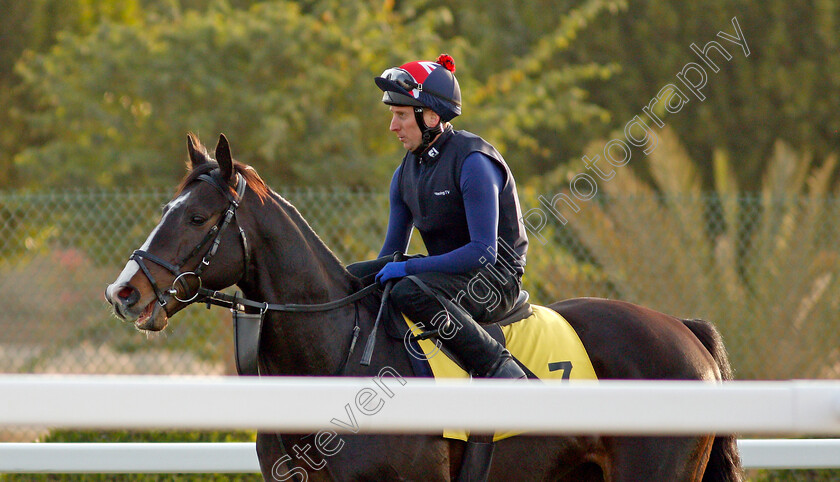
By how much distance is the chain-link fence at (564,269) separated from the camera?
6.20 metres

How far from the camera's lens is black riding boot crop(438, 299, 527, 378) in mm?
3357

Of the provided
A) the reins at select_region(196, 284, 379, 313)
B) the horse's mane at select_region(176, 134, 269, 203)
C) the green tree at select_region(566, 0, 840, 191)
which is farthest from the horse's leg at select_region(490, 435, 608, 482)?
the green tree at select_region(566, 0, 840, 191)

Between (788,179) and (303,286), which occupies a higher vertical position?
(303,286)

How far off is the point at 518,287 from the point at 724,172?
266 inches

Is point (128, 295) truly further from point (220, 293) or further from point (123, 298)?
point (220, 293)

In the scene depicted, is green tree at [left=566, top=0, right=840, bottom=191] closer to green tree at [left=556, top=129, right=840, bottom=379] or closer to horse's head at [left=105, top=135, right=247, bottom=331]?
green tree at [left=556, top=129, right=840, bottom=379]

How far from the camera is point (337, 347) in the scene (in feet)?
11.2

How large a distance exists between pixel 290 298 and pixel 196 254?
0.40 metres

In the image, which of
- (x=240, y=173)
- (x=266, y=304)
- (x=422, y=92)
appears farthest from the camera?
(x=422, y=92)

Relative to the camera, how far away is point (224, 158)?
3.29 m

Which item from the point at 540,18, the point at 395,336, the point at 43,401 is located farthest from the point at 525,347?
the point at 540,18

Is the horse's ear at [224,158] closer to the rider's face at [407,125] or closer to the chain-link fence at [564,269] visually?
the rider's face at [407,125]

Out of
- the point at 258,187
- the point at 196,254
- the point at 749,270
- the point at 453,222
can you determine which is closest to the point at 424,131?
the point at 453,222

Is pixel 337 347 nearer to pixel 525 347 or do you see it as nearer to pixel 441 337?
pixel 441 337
